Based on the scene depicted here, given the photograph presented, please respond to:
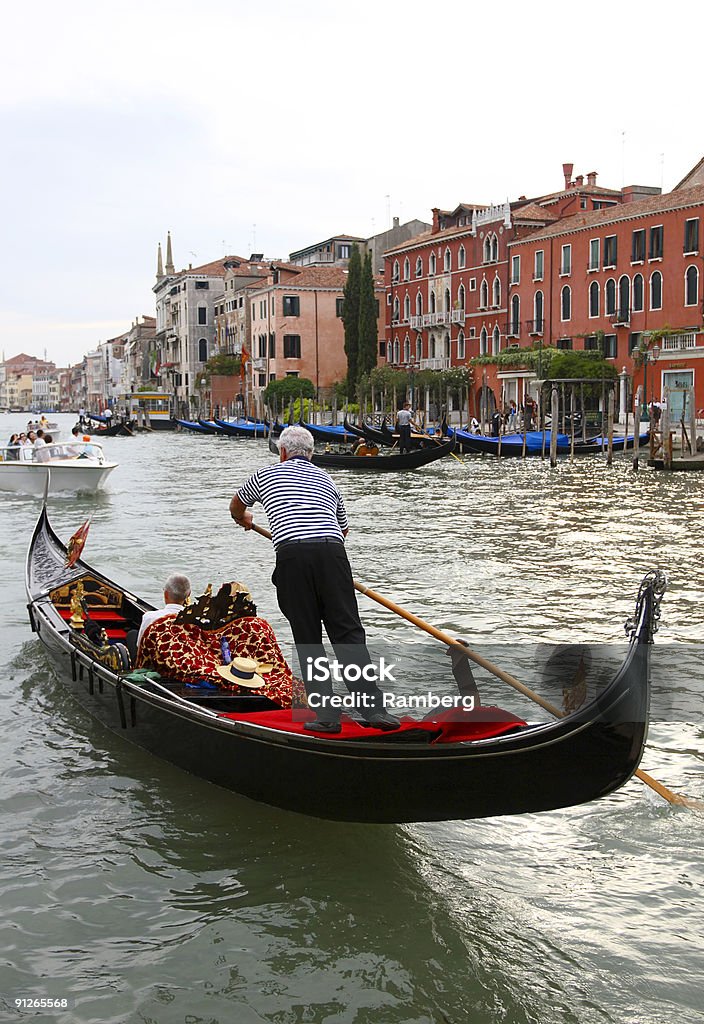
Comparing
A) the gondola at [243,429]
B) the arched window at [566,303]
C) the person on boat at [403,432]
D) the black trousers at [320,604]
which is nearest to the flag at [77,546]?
the black trousers at [320,604]

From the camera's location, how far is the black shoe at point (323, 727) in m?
3.01

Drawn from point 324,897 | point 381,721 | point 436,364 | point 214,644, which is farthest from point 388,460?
point 324,897

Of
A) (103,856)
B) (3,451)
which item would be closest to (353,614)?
(103,856)

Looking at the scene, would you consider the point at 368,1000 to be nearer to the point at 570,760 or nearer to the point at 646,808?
the point at 570,760

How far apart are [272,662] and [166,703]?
48 cm

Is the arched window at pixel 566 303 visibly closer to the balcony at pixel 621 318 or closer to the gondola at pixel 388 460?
the balcony at pixel 621 318

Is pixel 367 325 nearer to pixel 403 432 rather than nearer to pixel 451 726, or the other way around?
pixel 403 432

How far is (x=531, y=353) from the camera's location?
25.5 meters

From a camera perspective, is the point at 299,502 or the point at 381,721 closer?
the point at 381,721

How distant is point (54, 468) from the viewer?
13.8 meters

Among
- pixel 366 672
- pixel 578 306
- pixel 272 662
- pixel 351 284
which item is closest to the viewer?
pixel 366 672

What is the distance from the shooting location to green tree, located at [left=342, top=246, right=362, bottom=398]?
34031 mm

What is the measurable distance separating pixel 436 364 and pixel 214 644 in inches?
1137

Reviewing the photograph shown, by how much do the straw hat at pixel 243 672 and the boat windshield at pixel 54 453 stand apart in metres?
10.8
